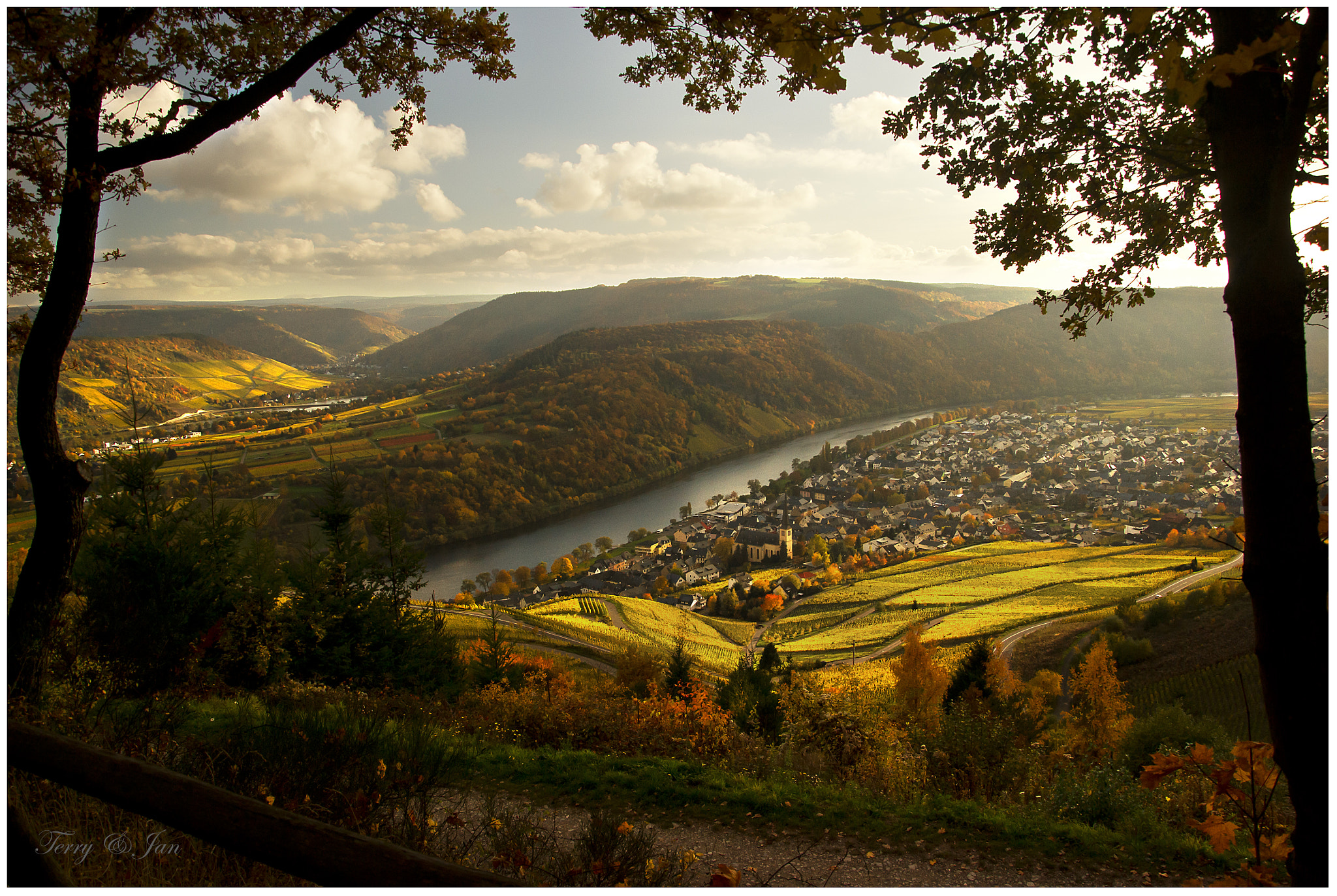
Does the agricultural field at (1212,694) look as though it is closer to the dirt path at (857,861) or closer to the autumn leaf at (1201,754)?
the dirt path at (857,861)

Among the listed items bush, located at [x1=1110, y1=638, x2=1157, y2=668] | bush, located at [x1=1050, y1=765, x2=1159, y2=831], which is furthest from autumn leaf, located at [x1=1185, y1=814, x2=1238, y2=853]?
bush, located at [x1=1110, y1=638, x2=1157, y2=668]

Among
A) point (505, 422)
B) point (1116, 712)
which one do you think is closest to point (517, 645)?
point (1116, 712)

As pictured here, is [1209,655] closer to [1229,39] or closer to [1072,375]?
[1229,39]

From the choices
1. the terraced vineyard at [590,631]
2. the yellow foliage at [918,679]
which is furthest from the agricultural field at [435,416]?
the yellow foliage at [918,679]

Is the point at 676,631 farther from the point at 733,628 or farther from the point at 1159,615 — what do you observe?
the point at 1159,615

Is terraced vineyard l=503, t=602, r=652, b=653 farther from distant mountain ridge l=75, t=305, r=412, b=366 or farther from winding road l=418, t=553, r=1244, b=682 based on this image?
distant mountain ridge l=75, t=305, r=412, b=366

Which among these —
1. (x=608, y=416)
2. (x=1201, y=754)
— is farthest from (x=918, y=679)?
(x=608, y=416)
